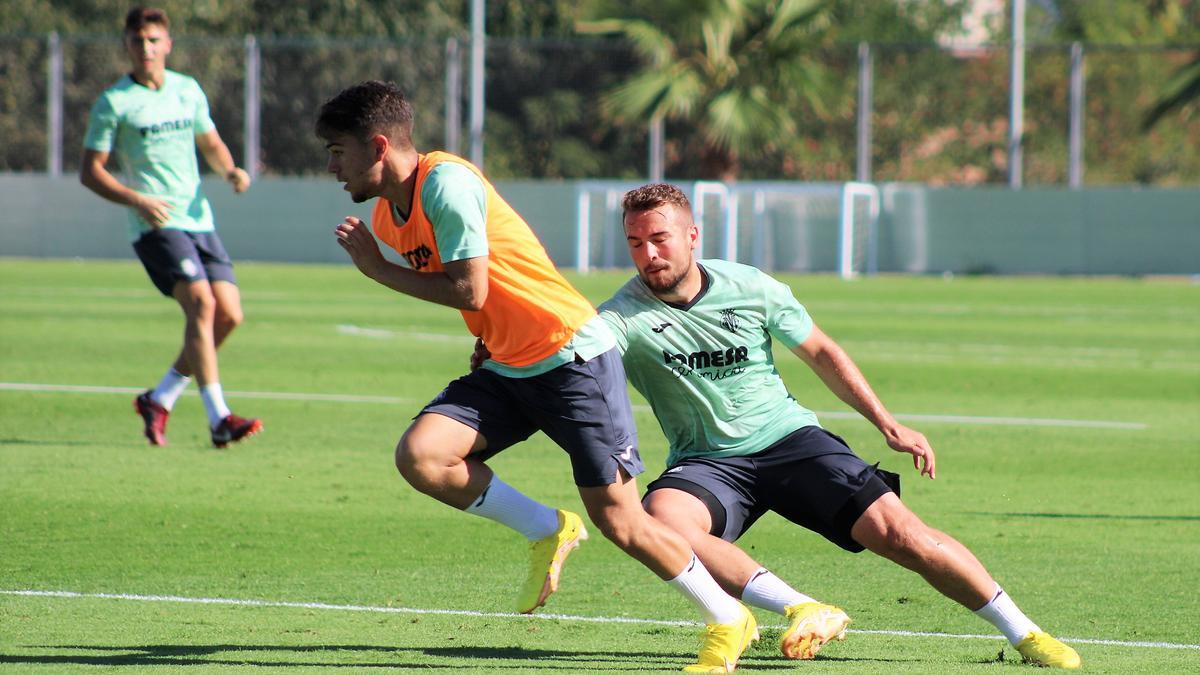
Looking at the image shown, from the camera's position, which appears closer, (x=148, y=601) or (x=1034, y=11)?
(x=148, y=601)

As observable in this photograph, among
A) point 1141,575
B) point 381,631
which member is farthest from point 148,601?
point 1141,575

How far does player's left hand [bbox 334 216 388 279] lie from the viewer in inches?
216

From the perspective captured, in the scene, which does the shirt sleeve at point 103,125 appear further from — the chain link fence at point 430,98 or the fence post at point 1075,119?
the fence post at point 1075,119

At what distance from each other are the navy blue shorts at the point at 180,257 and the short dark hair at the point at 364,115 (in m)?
4.46

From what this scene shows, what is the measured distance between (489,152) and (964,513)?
2729 centimetres

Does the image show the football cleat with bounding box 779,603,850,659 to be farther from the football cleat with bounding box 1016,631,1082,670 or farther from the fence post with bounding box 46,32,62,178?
the fence post with bounding box 46,32,62,178

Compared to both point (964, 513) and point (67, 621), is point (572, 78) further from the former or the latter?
point (67, 621)

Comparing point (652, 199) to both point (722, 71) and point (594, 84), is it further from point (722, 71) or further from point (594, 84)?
point (722, 71)

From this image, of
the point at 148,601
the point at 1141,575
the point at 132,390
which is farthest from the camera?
the point at 132,390

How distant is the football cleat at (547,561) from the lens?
5.74 metres

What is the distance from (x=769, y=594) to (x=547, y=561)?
73cm

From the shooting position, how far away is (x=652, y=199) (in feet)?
18.4

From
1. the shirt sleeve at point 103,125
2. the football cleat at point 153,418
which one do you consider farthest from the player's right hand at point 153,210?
the football cleat at point 153,418

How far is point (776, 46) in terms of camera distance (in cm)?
3478
